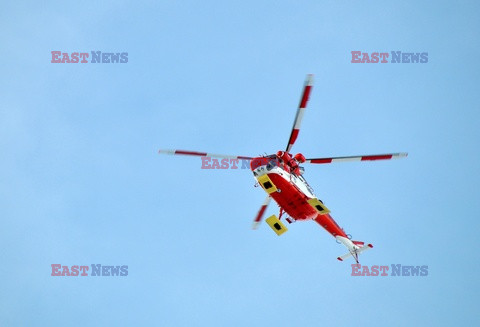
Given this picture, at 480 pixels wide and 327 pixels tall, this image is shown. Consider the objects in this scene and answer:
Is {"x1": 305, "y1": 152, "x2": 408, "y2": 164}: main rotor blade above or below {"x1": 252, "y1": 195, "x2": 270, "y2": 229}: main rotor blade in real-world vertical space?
above

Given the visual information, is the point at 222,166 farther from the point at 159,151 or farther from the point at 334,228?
the point at 334,228

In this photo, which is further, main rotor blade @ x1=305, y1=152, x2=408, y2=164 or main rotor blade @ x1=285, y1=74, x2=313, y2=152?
main rotor blade @ x1=305, y1=152, x2=408, y2=164

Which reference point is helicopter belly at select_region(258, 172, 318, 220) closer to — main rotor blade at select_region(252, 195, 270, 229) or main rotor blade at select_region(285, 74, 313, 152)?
→ main rotor blade at select_region(252, 195, 270, 229)

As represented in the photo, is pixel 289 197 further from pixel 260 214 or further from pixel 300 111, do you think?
pixel 300 111

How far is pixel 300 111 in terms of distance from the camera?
84.5ft

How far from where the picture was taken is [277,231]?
27875 mm

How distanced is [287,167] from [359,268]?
9.13 m

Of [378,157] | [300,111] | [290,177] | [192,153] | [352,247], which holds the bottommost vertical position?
[352,247]

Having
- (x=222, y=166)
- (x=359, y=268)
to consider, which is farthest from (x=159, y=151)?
(x=359, y=268)

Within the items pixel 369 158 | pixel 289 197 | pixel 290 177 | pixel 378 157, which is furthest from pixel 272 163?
pixel 378 157

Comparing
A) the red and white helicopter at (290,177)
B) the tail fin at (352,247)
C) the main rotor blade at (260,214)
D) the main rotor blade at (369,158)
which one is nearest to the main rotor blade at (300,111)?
the red and white helicopter at (290,177)

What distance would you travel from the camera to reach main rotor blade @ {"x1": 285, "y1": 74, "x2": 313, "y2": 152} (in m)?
24.9

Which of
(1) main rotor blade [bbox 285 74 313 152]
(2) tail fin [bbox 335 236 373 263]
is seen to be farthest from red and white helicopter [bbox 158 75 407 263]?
(2) tail fin [bbox 335 236 373 263]

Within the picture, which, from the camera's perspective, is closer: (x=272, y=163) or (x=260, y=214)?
(x=272, y=163)
